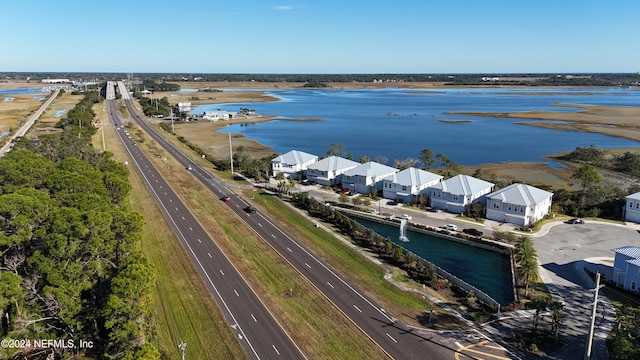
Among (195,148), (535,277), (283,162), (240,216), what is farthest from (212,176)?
(535,277)

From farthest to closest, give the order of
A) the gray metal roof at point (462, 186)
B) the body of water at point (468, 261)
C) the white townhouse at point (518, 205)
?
the gray metal roof at point (462, 186), the white townhouse at point (518, 205), the body of water at point (468, 261)

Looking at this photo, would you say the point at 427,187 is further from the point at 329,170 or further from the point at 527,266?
the point at 527,266

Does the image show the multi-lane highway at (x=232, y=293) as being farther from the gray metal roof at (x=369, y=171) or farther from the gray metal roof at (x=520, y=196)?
the gray metal roof at (x=520, y=196)

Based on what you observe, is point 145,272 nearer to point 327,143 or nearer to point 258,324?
point 258,324

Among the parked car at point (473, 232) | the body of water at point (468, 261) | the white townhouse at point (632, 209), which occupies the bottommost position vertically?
the body of water at point (468, 261)

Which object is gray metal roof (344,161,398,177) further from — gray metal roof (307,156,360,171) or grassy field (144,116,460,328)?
grassy field (144,116,460,328)

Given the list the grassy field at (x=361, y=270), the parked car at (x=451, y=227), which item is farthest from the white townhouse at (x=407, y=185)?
the grassy field at (x=361, y=270)

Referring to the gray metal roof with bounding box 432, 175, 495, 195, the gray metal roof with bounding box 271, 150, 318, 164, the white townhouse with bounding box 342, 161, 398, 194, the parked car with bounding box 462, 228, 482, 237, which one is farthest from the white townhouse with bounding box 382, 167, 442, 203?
the gray metal roof with bounding box 271, 150, 318, 164
